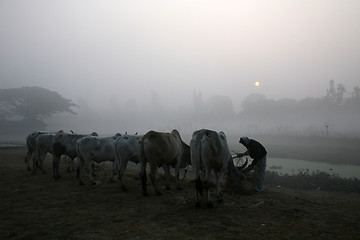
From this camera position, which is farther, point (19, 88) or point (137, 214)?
point (19, 88)

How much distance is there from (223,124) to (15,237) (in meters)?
115

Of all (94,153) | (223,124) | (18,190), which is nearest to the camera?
(18,190)

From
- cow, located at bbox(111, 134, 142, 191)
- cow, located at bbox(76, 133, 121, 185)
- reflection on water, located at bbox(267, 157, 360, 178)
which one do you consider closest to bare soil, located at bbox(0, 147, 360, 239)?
cow, located at bbox(111, 134, 142, 191)

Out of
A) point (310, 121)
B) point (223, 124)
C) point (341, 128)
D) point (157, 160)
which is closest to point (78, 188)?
point (157, 160)

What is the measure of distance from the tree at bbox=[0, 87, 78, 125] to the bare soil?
6582cm

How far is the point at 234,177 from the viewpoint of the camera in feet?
31.2

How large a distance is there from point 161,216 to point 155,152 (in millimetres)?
2804

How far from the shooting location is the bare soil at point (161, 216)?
524 cm

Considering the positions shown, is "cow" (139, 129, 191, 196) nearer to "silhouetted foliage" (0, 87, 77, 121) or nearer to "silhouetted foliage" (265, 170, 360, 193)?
"silhouetted foliage" (265, 170, 360, 193)

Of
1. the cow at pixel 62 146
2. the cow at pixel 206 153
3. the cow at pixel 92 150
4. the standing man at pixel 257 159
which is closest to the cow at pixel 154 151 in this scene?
the cow at pixel 206 153

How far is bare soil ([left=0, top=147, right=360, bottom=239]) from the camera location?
5242 millimetres

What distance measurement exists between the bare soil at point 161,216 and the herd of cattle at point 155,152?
743mm

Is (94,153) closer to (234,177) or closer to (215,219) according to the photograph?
(234,177)

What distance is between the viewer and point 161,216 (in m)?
6.49
